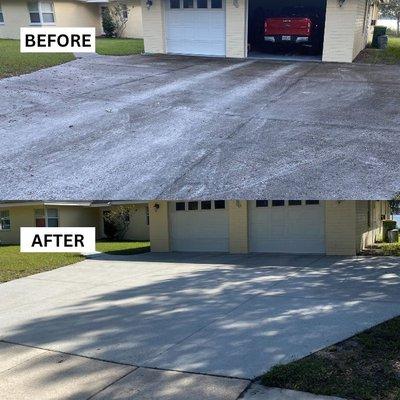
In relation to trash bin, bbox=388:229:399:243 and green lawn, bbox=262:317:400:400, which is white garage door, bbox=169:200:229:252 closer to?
trash bin, bbox=388:229:399:243

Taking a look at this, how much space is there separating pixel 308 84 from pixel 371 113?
3678mm

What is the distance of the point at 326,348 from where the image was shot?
18.4ft

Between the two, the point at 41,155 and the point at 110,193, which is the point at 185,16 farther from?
the point at 110,193

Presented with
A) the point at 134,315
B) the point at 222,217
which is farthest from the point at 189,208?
the point at 134,315

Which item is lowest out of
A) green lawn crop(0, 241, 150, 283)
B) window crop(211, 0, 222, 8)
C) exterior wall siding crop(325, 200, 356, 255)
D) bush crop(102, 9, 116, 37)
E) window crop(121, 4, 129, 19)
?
green lawn crop(0, 241, 150, 283)

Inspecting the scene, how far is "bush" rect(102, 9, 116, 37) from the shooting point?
34.0 meters

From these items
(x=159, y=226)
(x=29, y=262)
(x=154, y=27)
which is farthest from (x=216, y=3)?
(x=29, y=262)

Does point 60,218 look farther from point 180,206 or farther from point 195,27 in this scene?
point 195,27

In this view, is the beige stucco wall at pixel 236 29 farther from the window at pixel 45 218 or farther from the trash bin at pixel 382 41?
the window at pixel 45 218

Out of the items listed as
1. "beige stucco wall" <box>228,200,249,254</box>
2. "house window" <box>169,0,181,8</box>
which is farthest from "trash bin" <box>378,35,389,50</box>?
"beige stucco wall" <box>228,200,249,254</box>

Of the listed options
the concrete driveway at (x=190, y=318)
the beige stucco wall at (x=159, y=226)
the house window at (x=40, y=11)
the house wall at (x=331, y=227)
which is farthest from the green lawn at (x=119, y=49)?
the concrete driveway at (x=190, y=318)

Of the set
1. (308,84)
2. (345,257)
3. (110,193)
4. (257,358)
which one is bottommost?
(345,257)

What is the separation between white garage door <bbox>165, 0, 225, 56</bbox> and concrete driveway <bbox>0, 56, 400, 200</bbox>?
13.1 feet

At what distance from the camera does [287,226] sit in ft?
48.0
